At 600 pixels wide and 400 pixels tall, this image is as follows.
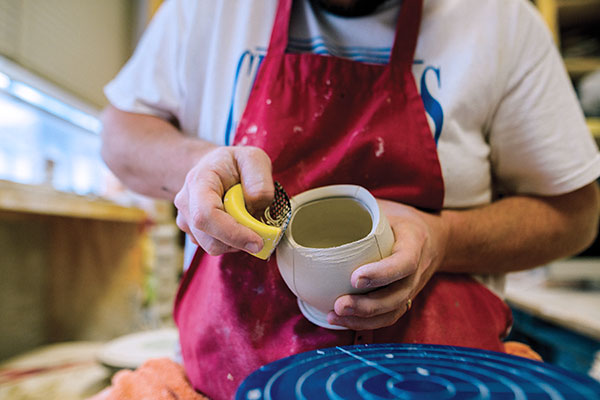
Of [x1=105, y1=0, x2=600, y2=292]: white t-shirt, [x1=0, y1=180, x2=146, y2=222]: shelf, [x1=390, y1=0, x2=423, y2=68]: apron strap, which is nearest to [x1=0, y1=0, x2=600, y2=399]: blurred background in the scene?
[x1=0, y1=180, x2=146, y2=222]: shelf

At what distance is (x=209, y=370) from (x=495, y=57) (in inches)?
24.8

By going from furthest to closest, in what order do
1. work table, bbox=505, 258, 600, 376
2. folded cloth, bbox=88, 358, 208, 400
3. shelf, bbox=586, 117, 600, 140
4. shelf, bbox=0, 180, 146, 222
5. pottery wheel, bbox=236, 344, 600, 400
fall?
shelf, bbox=586, 117, 600, 140 → work table, bbox=505, 258, 600, 376 → shelf, bbox=0, 180, 146, 222 → folded cloth, bbox=88, 358, 208, 400 → pottery wheel, bbox=236, 344, 600, 400

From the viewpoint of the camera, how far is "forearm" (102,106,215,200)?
614 mm

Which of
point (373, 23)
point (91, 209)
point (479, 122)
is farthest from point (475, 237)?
point (91, 209)

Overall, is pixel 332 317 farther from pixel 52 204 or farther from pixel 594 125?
pixel 594 125

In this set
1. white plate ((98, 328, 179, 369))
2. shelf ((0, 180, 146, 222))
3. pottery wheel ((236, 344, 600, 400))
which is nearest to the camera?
pottery wheel ((236, 344, 600, 400))

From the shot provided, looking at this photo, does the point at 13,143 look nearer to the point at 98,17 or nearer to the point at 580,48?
the point at 98,17

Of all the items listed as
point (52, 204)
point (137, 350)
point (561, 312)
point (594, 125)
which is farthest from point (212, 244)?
point (594, 125)

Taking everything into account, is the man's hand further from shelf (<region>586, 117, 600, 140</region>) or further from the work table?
shelf (<region>586, 117, 600, 140</region>)

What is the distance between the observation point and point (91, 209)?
1433 millimetres

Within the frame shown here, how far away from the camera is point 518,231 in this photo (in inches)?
26.4

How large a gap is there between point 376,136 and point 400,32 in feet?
0.59

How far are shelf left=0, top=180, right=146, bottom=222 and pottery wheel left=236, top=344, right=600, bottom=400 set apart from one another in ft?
3.32

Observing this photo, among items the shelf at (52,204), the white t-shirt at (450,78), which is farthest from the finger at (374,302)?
the shelf at (52,204)
